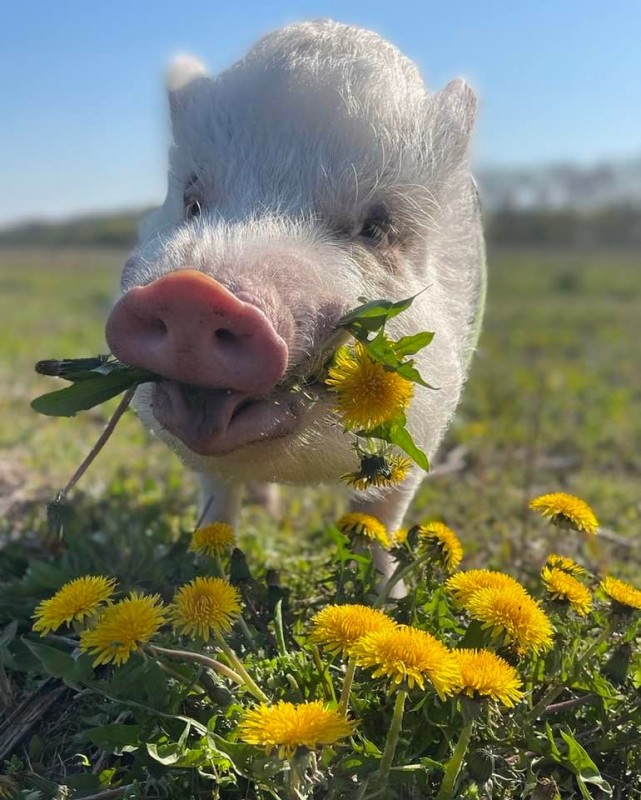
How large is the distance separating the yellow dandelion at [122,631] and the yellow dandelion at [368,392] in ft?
1.62

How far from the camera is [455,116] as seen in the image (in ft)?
7.85

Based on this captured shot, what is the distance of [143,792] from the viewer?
140cm

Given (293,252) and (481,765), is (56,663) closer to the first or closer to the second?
(481,765)

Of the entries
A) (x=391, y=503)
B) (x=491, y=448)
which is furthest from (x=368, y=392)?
(x=491, y=448)

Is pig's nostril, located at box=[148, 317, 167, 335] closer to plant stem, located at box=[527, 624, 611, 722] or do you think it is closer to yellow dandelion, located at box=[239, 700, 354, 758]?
yellow dandelion, located at box=[239, 700, 354, 758]

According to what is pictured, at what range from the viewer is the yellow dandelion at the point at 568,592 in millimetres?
1612

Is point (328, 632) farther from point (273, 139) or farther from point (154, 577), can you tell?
point (273, 139)

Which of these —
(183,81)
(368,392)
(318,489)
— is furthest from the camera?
(318,489)

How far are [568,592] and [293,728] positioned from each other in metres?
0.69

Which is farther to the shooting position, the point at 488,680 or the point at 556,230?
the point at 556,230

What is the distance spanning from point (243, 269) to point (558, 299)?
43.7 feet

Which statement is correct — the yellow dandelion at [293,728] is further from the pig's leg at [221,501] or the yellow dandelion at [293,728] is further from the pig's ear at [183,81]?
the pig's ear at [183,81]

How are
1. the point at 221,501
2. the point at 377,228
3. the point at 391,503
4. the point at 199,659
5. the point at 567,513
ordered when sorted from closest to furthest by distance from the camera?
Answer: the point at 199,659
the point at 567,513
the point at 377,228
the point at 391,503
the point at 221,501

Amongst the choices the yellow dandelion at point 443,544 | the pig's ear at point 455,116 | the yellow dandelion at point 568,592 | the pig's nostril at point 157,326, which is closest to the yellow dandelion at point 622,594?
the yellow dandelion at point 568,592
